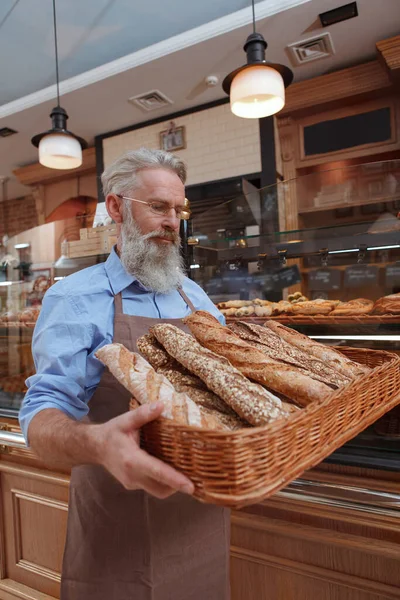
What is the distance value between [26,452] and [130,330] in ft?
3.43

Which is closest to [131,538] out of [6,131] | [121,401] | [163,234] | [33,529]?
[121,401]

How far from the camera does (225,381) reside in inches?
31.0

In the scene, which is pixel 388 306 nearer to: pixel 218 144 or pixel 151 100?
pixel 218 144

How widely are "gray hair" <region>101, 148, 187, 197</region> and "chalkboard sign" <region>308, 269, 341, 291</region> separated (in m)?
1.11

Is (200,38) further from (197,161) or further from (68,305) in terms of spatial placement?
(68,305)

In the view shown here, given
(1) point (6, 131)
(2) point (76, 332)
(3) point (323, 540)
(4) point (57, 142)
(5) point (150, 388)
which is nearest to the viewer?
(5) point (150, 388)

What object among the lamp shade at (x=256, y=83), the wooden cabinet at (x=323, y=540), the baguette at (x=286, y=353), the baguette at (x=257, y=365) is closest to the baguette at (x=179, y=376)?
the baguette at (x=257, y=365)

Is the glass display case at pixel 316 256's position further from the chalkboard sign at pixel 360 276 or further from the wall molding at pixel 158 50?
the wall molding at pixel 158 50

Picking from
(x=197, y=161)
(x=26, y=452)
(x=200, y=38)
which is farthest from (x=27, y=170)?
(x=26, y=452)

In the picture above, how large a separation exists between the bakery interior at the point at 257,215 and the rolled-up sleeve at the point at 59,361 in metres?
0.68

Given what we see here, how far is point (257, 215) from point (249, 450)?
1623 mm

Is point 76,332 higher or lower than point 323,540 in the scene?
higher

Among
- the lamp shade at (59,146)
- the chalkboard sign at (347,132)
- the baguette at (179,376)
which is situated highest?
the chalkboard sign at (347,132)

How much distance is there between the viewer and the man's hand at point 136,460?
601 mm
